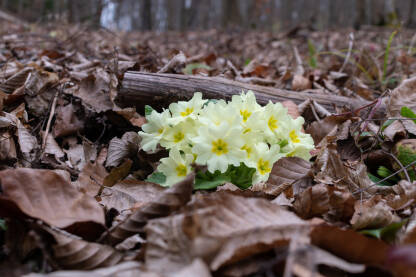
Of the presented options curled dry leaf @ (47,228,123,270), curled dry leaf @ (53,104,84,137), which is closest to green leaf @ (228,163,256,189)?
curled dry leaf @ (47,228,123,270)

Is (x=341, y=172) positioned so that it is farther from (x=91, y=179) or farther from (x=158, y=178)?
(x=91, y=179)

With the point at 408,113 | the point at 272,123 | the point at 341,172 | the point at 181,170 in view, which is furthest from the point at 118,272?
the point at 408,113

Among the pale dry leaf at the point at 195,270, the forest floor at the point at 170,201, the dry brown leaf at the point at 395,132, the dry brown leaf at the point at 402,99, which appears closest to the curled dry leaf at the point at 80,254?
the forest floor at the point at 170,201

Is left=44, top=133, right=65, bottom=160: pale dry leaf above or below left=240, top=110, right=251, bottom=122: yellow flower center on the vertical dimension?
below

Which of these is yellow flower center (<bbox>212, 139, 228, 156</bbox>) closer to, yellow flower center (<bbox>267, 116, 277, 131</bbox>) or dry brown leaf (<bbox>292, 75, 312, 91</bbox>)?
yellow flower center (<bbox>267, 116, 277, 131</bbox>)

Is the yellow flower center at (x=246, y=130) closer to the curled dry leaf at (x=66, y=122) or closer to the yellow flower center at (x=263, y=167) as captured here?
the yellow flower center at (x=263, y=167)

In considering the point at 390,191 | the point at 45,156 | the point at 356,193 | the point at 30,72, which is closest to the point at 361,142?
the point at 390,191
